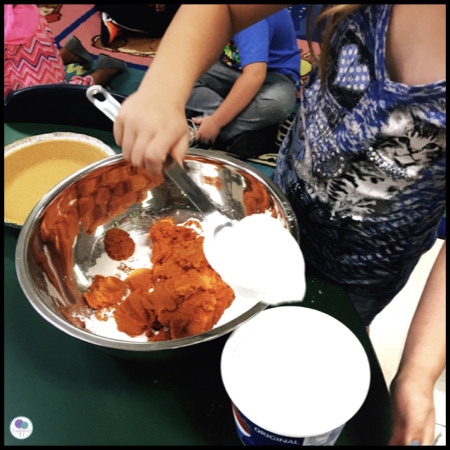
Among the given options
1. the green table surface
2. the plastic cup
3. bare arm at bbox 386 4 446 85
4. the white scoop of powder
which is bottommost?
the green table surface

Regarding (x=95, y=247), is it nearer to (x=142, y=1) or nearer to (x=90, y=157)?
(x=90, y=157)

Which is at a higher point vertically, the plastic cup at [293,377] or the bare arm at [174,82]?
the bare arm at [174,82]

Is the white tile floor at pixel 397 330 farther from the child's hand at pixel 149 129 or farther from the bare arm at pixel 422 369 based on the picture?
the child's hand at pixel 149 129

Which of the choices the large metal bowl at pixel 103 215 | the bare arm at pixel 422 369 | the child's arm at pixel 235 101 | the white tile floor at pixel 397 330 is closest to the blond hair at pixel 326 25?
the large metal bowl at pixel 103 215

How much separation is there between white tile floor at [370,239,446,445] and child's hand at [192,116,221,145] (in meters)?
0.97

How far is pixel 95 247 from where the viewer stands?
793 millimetres

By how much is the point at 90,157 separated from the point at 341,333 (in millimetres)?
636

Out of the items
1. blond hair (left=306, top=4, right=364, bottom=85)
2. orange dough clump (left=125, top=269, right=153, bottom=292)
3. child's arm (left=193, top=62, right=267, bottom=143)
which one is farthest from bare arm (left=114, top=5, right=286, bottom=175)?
child's arm (left=193, top=62, right=267, bottom=143)

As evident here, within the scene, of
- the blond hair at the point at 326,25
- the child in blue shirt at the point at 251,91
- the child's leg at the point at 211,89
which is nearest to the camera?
the blond hair at the point at 326,25

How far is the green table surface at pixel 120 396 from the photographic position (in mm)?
520

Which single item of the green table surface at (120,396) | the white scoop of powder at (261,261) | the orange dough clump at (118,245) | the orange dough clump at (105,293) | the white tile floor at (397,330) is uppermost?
the white scoop of powder at (261,261)

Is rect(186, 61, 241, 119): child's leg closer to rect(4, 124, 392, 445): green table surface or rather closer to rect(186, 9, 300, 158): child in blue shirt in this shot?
rect(186, 9, 300, 158): child in blue shirt

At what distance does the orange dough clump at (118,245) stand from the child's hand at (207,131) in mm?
904

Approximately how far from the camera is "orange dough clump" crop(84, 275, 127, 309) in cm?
68
